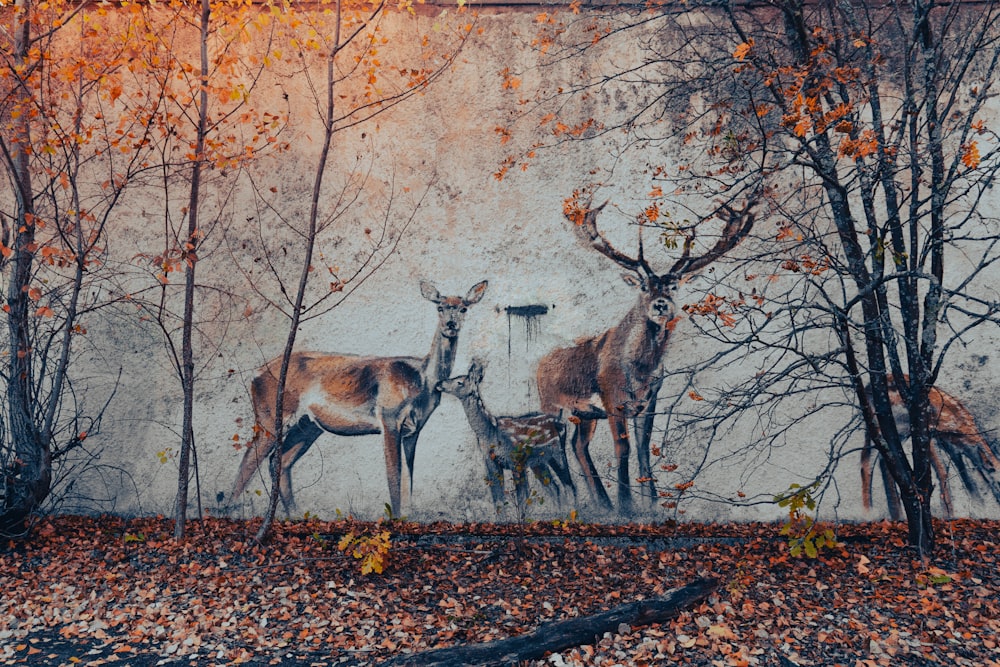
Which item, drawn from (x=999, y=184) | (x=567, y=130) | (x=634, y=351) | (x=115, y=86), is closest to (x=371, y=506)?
(x=634, y=351)

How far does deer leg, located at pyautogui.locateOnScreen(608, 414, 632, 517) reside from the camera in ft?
21.2

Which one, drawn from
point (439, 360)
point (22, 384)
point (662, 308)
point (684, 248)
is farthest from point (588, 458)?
point (22, 384)

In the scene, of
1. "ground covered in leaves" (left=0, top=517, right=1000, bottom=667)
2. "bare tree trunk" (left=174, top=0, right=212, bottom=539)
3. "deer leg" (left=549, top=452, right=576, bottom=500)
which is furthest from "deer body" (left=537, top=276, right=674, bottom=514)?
"bare tree trunk" (left=174, top=0, right=212, bottom=539)

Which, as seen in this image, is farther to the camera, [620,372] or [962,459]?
[620,372]

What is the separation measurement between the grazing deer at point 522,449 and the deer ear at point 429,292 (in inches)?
40.0

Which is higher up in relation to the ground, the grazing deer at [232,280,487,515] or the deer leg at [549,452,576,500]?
the grazing deer at [232,280,487,515]

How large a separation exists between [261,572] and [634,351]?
3.49 meters

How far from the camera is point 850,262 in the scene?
514 centimetres

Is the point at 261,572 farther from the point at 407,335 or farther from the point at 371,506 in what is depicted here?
the point at 407,335

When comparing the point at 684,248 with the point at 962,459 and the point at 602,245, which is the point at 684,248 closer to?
the point at 602,245

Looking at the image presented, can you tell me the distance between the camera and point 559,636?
436 cm

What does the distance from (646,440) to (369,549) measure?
100 inches

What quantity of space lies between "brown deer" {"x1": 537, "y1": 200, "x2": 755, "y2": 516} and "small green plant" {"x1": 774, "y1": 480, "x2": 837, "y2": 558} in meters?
1.28

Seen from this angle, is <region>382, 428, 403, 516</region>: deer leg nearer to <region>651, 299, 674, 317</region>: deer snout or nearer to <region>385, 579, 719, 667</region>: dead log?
<region>385, 579, 719, 667</region>: dead log
